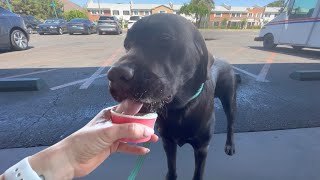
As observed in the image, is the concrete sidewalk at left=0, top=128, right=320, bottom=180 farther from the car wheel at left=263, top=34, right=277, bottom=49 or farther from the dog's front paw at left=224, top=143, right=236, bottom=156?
the car wheel at left=263, top=34, right=277, bottom=49

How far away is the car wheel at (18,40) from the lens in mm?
10467

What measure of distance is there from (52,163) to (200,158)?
1.38m

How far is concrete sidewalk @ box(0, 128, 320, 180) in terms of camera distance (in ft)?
8.27

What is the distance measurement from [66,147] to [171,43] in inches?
35.8

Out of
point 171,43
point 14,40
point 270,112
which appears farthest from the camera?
point 14,40

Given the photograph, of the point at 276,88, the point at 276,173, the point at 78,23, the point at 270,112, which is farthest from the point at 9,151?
the point at 78,23

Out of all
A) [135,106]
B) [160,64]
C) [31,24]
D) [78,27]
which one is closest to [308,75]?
[160,64]

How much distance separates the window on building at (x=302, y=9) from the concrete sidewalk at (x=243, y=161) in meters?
9.07

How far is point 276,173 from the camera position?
2.53m

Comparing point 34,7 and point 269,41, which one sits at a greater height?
point 269,41

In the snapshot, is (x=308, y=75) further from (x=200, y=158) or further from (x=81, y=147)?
(x=81, y=147)

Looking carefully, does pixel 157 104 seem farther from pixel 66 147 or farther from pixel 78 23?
pixel 78 23

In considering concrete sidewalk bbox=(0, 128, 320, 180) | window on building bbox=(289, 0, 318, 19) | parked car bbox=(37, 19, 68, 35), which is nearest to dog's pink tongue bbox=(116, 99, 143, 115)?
concrete sidewalk bbox=(0, 128, 320, 180)

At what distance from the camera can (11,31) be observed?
10.1 meters
